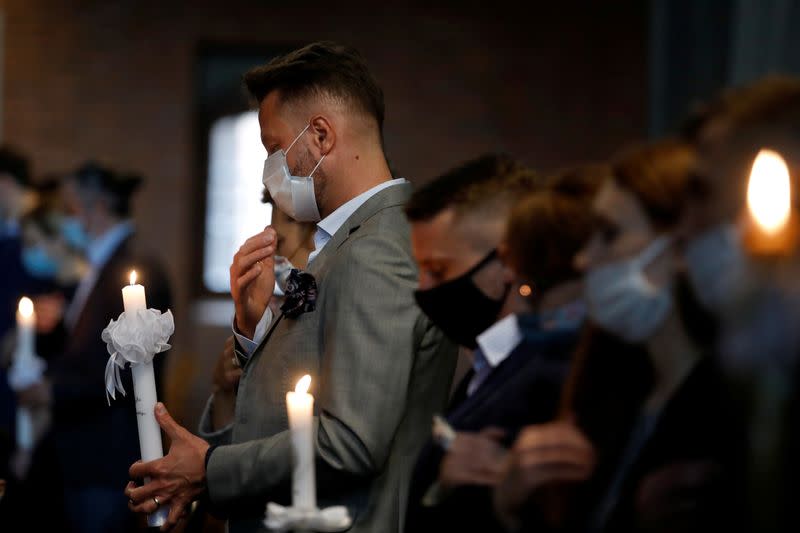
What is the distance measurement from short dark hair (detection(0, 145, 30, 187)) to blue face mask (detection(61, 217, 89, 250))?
17.8 inches

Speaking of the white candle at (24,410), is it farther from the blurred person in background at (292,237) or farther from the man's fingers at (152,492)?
the man's fingers at (152,492)

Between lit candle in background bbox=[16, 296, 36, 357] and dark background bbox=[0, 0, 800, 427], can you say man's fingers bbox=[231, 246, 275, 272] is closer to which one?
lit candle in background bbox=[16, 296, 36, 357]

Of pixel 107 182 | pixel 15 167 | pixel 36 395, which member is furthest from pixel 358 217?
pixel 15 167

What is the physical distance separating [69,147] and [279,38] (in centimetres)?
152

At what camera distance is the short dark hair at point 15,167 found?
6215 mm

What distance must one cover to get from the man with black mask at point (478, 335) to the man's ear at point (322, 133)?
35 centimetres

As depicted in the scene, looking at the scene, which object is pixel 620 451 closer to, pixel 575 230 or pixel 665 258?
pixel 665 258

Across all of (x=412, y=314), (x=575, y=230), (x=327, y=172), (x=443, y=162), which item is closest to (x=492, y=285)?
(x=412, y=314)

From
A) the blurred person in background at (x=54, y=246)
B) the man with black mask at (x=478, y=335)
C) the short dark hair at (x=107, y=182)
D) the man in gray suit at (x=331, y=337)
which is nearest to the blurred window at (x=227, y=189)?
the blurred person in background at (x=54, y=246)

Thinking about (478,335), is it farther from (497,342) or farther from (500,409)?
(500,409)

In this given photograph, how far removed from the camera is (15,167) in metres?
6.23

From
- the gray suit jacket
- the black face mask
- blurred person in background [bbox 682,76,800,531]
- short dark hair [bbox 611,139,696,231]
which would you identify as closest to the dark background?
the gray suit jacket

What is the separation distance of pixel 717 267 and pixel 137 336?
3.91 feet

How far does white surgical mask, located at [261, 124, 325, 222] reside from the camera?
260cm
